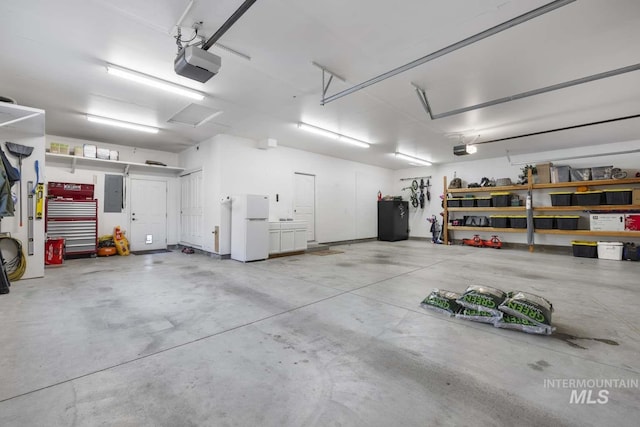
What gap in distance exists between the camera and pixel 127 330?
2.60 m

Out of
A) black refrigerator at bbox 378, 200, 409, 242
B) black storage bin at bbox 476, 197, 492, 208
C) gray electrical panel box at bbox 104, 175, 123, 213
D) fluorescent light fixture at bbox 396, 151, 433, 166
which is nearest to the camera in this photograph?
gray electrical panel box at bbox 104, 175, 123, 213

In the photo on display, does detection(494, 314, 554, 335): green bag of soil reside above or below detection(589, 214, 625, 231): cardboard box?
below

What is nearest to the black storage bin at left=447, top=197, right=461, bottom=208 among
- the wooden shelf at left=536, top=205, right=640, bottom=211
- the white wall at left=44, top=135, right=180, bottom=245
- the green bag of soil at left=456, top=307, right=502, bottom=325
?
the wooden shelf at left=536, top=205, right=640, bottom=211

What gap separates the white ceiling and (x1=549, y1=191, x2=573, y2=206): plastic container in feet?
6.49

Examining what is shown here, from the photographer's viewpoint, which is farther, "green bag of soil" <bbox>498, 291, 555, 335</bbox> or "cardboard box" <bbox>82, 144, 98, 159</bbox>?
"cardboard box" <bbox>82, 144, 98, 159</bbox>

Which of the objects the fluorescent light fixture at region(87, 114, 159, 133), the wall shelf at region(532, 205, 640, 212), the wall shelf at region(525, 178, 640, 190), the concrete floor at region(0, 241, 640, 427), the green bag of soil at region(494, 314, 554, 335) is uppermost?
the fluorescent light fixture at region(87, 114, 159, 133)

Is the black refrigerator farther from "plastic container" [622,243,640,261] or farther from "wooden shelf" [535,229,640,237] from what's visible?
"plastic container" [622,243,640,261]

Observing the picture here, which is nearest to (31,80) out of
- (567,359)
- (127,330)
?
(127,330)

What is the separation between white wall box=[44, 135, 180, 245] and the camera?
265 inches

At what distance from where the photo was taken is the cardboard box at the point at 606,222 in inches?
270

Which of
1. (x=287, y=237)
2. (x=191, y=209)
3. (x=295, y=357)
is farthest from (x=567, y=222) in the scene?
(x=191, y=209)

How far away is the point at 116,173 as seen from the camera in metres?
7.48

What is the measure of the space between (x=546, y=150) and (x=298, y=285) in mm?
9108

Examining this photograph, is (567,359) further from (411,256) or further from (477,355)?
(411,256)
